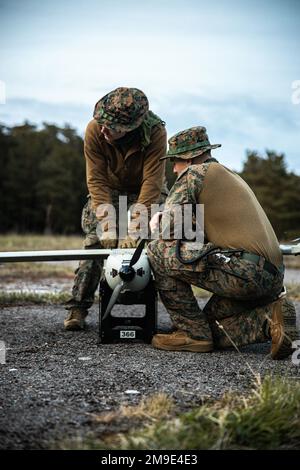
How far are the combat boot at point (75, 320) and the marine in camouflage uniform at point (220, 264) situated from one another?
1.32 m

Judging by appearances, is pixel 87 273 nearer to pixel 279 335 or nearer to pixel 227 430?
pixel 279 335

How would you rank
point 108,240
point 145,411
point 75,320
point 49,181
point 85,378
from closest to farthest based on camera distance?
1. point 145,411
2. point 85,378
3. point 108,240
4. point 75,320
5. point 49,181

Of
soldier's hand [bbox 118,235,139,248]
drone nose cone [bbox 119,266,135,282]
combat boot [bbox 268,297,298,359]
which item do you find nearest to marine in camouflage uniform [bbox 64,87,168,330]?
soldier's hand [bbox 118,235,139,248]

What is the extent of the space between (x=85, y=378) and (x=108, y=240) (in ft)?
6.78

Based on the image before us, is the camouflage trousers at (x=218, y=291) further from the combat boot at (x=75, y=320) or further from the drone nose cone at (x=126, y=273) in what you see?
the combat boot at (x=75, y=320)

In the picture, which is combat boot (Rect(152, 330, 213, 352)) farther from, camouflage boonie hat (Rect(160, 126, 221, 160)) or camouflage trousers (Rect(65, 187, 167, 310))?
camouflage boonie hat (Rect(160, 126, 221, 160))

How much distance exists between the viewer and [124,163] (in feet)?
22.0

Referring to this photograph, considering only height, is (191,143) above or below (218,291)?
above

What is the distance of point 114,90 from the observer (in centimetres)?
617

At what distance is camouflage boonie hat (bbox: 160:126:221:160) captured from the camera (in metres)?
5.49

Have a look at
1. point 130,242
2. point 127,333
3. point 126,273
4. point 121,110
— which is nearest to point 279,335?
point 126,273

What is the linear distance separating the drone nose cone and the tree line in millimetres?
36831
